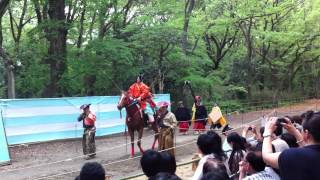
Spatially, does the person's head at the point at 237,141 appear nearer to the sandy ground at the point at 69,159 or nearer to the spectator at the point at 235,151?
the spectator at the point at 235,151

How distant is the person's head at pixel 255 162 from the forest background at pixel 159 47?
14.6 metres

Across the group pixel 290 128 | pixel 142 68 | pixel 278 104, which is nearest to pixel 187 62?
pixel 142 68

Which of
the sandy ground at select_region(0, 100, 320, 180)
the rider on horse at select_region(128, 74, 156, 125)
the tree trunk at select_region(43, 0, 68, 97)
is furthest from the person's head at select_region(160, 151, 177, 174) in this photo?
the tree trunk at select_region(43, 0, 68, 97)

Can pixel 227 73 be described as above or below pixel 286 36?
below

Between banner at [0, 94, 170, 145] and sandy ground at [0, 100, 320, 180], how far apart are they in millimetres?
285

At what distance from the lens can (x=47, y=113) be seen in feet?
54.2

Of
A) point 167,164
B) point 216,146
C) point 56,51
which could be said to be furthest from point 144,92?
point 167,164

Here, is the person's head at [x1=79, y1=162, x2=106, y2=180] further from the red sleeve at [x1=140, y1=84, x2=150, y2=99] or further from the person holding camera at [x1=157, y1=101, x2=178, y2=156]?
the red sleeve at [x1=140, y1=84, x2=150, y2=99]

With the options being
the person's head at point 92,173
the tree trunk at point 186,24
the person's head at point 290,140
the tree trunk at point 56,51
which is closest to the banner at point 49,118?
the tree trunk at point 56,51

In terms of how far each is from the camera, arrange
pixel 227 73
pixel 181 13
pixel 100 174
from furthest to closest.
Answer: pixel 227 73, pixel 181 13, pixel 100 174

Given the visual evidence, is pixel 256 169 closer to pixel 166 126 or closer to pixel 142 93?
pixel 166 126

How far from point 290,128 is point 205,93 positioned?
24.7 metres

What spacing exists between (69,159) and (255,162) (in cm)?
705

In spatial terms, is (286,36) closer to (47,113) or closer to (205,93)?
(205,93)
